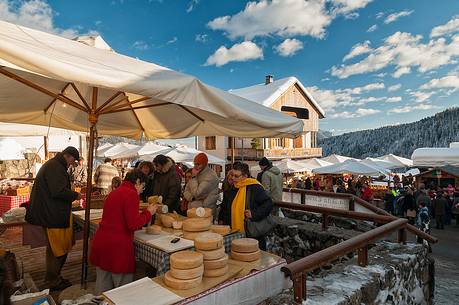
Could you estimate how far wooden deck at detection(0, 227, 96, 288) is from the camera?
14.0ft

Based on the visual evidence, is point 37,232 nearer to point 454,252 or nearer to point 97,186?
point 97,186

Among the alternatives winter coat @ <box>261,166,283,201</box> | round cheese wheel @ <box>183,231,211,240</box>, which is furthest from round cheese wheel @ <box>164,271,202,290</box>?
winter coat @ <box>261,166,283,201</box>

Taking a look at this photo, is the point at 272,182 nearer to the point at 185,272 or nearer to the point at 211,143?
the point at 185,272

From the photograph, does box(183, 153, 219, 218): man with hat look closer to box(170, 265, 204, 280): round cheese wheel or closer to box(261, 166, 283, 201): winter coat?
box(261, 166, 283, 201): winter coat

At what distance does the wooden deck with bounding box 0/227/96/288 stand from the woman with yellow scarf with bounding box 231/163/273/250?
2263 millimetres

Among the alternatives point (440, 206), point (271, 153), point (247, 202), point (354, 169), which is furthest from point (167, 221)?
point (271, 153)

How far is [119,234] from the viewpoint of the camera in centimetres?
289

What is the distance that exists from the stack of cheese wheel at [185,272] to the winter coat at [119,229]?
0.80 m

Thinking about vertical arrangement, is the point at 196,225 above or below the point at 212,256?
above

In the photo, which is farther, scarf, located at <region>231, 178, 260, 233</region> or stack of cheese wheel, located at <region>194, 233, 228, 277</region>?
scarf, located at <region>231, 178, 260, 233</region>

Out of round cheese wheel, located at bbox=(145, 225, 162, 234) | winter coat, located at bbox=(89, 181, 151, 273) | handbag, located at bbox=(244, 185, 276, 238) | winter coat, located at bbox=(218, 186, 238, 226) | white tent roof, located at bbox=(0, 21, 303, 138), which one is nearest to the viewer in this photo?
white tent roof, located at bbox=(0, 21, 303, 138)

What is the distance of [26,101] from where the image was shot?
4.36m

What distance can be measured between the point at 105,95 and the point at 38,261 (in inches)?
114

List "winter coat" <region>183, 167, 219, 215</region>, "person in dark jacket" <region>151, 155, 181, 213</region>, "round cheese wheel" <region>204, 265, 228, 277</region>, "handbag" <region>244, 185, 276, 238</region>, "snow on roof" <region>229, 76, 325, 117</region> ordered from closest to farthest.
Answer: "round cheese wheel" <region>204, 265, 228, 277</region> < "handbag" <region>244, 185, 276, 238</region> < "winter coat" <region>183, 167, 219, 215</region> < "person in dark jacket" <region>151, 155, 181, 213</region> < "snow on roof" <region>229, 76, 325, 117</region>
